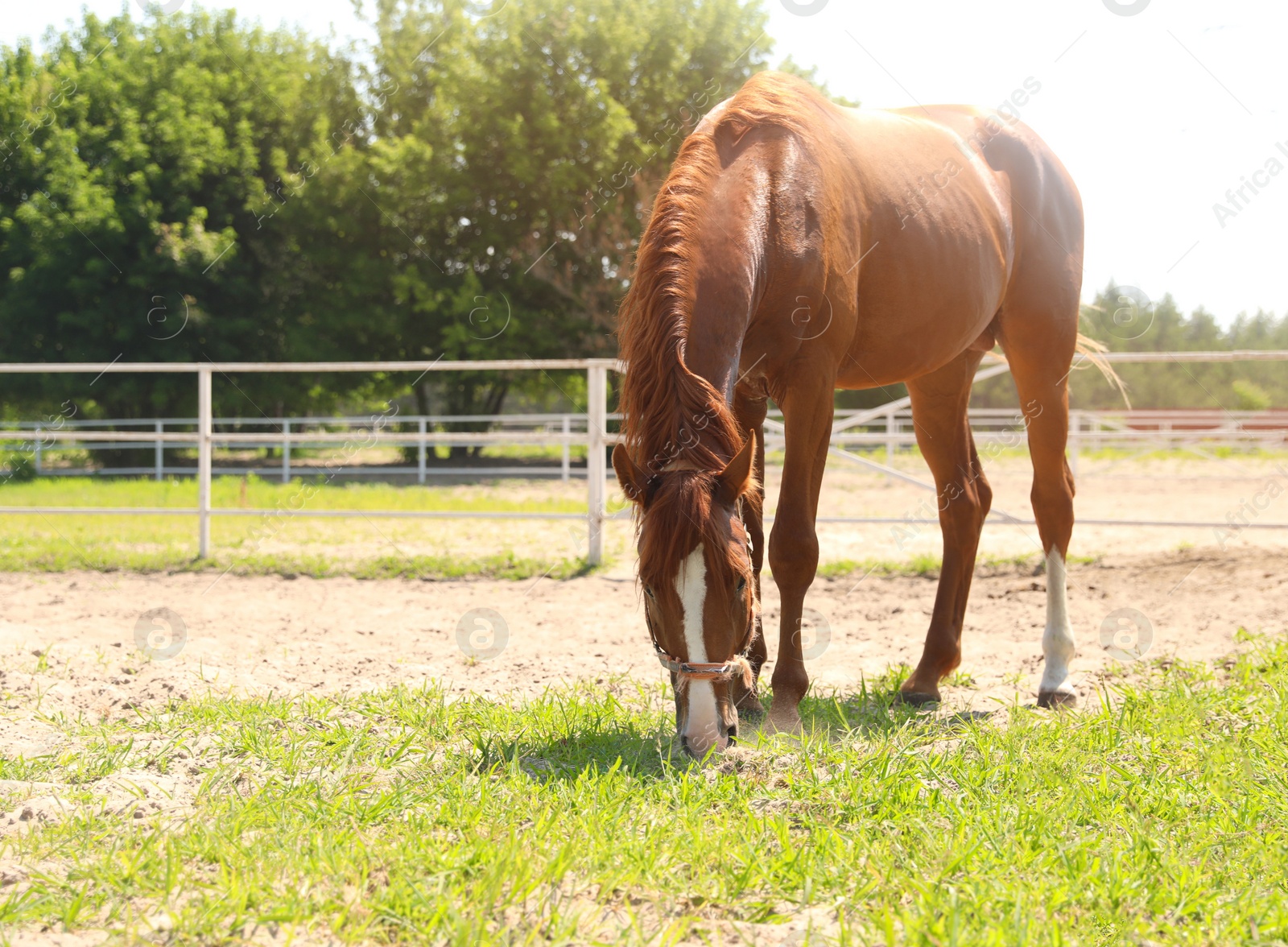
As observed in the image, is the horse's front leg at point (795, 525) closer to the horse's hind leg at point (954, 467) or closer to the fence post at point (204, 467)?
the horse's hind leg at point (954, 467)

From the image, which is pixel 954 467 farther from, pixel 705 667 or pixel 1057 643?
pixel 705 667

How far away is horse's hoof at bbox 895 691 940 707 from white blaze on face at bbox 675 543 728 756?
1.38 m

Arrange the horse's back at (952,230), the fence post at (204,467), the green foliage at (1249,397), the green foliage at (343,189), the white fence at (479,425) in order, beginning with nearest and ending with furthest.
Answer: the horse's back at (952,230) → the fence post at (204,467) → the white fence at (479,425) → the green foliage at (343,189) → the green foliage at (1249,397)

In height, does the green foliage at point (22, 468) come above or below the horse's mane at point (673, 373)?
below

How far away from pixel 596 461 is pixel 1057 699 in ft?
12.9

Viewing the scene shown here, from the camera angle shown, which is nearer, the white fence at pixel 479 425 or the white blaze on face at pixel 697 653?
the white blaze on face at pixel 697 653

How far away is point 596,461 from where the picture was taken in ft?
22.2

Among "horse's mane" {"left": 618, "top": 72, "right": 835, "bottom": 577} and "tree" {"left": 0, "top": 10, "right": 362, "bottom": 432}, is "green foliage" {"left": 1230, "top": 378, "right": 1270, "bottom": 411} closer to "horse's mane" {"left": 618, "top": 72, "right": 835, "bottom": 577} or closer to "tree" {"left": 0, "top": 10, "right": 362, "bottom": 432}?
"tree" {"left": 0, "top": 10, "right": 362, "bottom": 432}

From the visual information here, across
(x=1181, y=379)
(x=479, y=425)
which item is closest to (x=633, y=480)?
(x=479, y=425)

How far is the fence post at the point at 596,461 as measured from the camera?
6789 mm

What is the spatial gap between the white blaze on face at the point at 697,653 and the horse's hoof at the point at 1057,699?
1.72 meters

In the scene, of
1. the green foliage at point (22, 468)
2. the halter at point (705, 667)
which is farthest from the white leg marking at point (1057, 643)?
the green foliage at point (22, 468)

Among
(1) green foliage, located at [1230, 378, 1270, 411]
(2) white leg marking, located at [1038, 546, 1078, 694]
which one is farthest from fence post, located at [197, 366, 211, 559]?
(1) green foliage, located at [1230, 378, 1270, 411]

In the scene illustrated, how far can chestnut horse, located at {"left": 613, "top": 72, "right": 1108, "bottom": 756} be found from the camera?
233 centimetres
